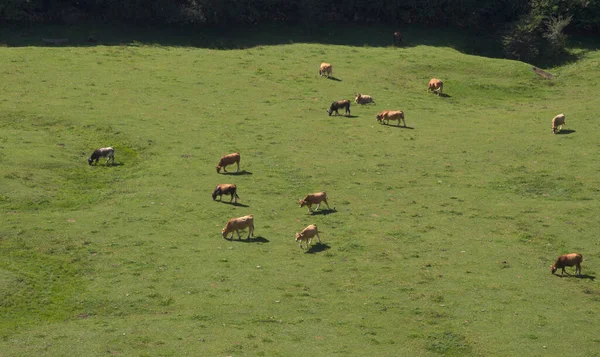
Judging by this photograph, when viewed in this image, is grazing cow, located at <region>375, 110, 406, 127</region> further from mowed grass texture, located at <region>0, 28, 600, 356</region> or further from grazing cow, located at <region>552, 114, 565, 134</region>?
grazing cow, located at <region>552, 114, 565, 134</region>

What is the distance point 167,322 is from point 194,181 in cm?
1628

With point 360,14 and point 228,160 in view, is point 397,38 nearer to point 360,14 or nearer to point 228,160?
point 360,14

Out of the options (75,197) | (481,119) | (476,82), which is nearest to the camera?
(75,197)

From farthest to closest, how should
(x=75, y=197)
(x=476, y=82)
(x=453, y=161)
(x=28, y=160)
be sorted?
(x=476, y=82)
(x=453, y=161)
(x=28, y=160)
(x=75, y=197)

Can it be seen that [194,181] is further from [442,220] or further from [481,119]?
[481,119]

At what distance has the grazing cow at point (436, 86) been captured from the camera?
6925 centimetres

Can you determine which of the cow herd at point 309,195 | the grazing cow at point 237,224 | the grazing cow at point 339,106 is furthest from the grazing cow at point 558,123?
the grazing cow at point 237,224

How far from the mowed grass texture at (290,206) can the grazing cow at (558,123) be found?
25.4 inches

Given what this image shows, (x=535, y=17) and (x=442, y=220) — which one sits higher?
(x=535, y=17)

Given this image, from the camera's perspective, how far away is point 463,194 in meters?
50.2

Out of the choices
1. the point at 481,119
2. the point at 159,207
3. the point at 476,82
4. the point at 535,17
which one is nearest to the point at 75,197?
the point at 159,207

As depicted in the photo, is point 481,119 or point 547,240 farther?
point 481,119

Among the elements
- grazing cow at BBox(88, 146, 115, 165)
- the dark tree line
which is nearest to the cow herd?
grazing cow at BBox(88, 146, 115, 165)

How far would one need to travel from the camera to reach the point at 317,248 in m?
42.4
